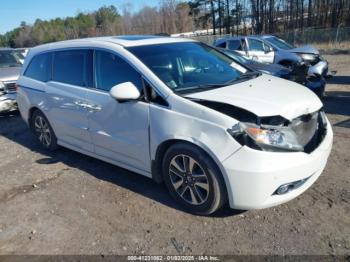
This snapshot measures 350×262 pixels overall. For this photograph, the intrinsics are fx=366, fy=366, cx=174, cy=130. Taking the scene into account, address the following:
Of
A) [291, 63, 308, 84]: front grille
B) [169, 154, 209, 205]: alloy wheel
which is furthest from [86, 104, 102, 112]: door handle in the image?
[291, 63, 308, 84]: front grille

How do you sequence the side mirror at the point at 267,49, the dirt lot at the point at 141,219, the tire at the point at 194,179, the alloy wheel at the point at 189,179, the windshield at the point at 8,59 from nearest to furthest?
1. the dirt lot at the point at 141,219
2. the tire at the point at 194,179
3. the alloy wheel at the point at 189,179
4. the windshield at the point at 8,59
5. the side mirror at the point at 267,49

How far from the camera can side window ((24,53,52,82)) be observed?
567 cm

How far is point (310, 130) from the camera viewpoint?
3650mm

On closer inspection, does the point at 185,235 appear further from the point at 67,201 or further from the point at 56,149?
the point at 56,149

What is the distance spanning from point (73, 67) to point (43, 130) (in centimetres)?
155

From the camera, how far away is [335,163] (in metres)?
4.77

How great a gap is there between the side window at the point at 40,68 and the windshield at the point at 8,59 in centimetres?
548

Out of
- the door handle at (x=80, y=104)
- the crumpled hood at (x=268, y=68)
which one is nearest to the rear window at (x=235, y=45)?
the crumpled hood at (x=268, y=68)

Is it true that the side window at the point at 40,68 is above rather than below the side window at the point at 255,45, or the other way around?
above

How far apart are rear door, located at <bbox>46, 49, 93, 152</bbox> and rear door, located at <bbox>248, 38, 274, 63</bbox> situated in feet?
31.6

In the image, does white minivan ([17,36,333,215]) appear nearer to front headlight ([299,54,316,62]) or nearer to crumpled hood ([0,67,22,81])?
crumpled hood ([0,67,22,81])

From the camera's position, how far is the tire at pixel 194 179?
3.48 meters

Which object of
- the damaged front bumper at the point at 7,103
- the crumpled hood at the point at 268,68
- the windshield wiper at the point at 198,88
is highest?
the windshield wiper at the point at 198,88

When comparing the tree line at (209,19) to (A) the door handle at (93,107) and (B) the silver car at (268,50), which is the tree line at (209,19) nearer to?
(B) the silver car at (268,50)
